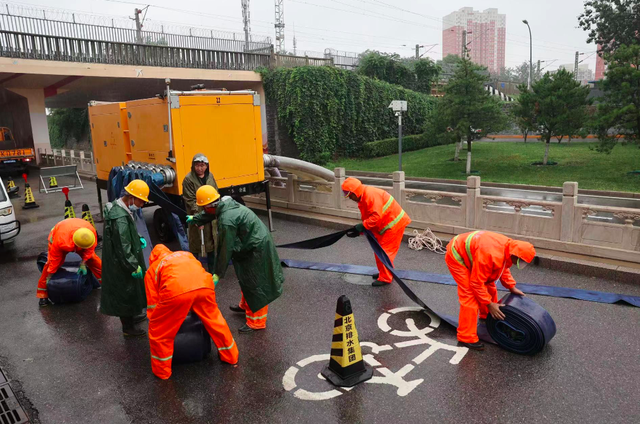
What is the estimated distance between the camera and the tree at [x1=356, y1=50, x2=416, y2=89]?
31031mm

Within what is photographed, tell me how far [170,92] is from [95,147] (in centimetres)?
416

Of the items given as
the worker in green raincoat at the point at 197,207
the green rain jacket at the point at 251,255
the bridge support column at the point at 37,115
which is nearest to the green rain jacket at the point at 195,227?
the worker in green raincoat at the point at 197,207

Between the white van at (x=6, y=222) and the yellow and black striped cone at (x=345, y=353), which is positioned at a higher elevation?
the white van at (x=6, y=222)

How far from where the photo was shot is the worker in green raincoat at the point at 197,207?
24.7 ft

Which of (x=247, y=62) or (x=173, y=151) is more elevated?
(x=247, y=62)

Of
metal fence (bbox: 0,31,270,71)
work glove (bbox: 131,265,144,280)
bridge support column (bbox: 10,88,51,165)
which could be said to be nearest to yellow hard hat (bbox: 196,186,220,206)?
work glove (bbox: 131,265,144,280)

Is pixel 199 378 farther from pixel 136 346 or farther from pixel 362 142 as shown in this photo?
pixel 362 142

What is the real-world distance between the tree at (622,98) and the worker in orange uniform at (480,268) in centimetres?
1477

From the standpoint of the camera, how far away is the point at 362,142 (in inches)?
1084

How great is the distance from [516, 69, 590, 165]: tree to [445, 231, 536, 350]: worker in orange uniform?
1668 cm

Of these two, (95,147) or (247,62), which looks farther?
(247,62)

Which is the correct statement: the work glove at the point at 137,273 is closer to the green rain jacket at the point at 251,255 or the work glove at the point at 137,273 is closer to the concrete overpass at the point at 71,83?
the green rain jacket at the point at 251,255

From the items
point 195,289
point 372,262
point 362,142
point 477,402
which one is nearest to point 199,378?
point 195,289

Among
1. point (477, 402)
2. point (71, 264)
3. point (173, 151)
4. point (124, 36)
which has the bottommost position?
point (477, 402)
